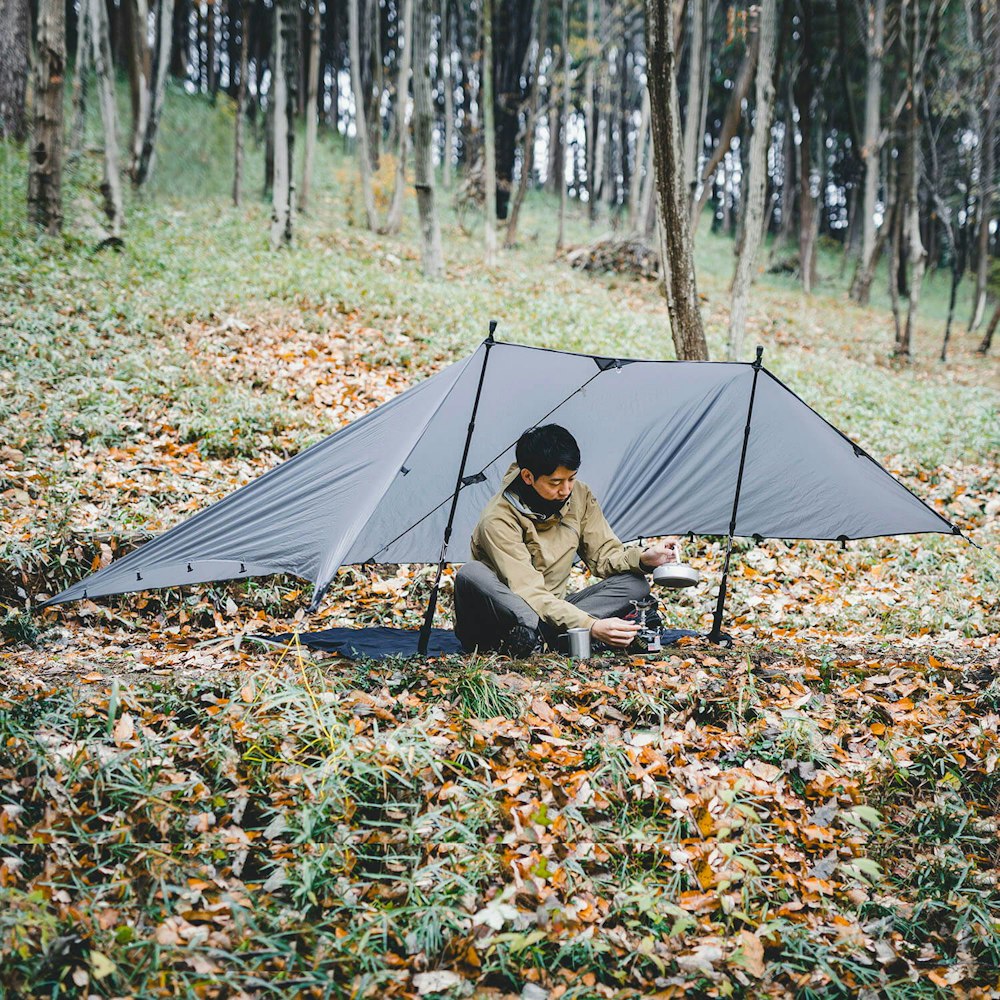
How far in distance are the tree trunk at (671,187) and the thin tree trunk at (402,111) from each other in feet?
28.3

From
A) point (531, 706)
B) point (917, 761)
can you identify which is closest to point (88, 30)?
point (531, 706)

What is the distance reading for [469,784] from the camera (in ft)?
10.1

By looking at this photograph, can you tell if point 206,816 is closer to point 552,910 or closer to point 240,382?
point 552,910

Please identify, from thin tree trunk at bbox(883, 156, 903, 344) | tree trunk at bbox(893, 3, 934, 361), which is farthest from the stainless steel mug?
thin tree trunk at bbox(883, 156, 903, 344)

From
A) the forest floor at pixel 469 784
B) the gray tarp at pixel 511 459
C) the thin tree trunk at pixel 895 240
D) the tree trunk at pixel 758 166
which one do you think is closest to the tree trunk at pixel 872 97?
the thin tree trunk at pixel 895 240

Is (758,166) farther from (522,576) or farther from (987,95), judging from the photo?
(987,95)

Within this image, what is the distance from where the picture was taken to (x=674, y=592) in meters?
6.10

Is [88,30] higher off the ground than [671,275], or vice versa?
[88,30]

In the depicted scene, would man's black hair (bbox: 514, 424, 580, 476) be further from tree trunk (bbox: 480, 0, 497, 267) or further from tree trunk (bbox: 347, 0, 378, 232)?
tree trunk (bbox: 347, 0, 378, 232)

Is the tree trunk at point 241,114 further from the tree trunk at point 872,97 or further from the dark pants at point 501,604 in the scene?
the dark pants at point 501,604

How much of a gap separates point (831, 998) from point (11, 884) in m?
2.58

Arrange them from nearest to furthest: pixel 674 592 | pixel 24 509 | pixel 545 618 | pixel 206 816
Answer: pixel 206 816, pixel 545 618, pixel 24 509, pixel 674 592

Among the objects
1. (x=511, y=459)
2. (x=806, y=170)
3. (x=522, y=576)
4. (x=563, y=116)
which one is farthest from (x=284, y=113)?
(x=563, y=116)

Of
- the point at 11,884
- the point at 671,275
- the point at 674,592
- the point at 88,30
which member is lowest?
the point at 674,592
